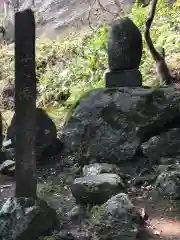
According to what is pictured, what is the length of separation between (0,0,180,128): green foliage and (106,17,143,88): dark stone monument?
3571 millimetres

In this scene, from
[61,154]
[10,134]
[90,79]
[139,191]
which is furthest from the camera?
[90,79]

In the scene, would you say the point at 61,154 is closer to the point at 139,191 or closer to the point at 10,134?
the point at 10,134

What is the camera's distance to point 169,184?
5.86 metres

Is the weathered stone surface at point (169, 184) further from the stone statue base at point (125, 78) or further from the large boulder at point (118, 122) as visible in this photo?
the stone statue base at point (125, 78)

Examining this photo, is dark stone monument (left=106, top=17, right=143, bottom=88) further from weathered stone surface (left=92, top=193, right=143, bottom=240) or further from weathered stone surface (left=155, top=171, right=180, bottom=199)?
weathered stone surface (left=92, top=193, right=143, bottom=240)

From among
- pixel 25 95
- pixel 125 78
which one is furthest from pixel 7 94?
pixel 25 95

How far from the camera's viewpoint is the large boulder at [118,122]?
24.1 ft

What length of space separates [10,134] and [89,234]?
5183mm

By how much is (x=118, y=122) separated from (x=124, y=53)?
1.40m

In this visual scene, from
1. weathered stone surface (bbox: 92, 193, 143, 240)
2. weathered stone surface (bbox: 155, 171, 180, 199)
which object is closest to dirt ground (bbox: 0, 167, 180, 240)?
weathered stone surface (bbox: 155, 171, 180, 199)

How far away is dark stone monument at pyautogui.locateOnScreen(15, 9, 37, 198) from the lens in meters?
4.71

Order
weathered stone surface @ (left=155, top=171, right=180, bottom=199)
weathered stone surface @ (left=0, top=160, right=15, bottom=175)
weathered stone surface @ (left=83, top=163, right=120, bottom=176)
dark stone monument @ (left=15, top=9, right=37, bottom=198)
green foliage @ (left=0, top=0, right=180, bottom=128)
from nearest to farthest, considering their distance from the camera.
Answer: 1. dark stone monument @ (left=15, top=9, right=37, bottom=198)
2. weathered stone surface @ (left=155, top=171, right=180, bottom=199)
3. weathered stone surface @ (left=83, top=163, right=120, bottom=176)
4. weathered stone surface @ (left=0, top=160, right=15, bottom=175)
5. green foliage @ (left=0, top=0, right=180, bottom=128)

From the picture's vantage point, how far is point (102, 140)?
745 cm

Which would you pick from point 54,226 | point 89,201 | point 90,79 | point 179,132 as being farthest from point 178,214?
point 90,79
